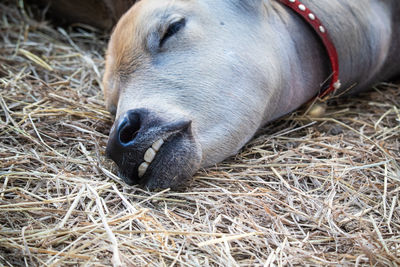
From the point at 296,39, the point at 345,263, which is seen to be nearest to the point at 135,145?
the point at 345,263

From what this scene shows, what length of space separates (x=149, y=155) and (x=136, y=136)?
92mm

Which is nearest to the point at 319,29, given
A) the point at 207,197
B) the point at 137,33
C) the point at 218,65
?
the point at 218,65

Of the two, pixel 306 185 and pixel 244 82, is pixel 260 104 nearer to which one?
pixel 244 82

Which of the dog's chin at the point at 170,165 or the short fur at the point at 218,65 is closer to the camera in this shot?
the dog's chin at the point at 170,165

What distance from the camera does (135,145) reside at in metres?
1.90

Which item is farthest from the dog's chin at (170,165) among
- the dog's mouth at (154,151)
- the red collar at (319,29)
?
the red collar at (319,29)

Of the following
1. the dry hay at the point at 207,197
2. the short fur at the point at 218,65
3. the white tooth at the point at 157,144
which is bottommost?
the dry hay at the point at 207,197

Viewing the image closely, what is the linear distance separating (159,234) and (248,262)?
1.06 feet

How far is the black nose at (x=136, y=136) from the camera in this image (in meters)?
1.90

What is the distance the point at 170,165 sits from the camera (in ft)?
6.31

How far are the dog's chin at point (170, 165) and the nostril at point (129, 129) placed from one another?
0.33ft

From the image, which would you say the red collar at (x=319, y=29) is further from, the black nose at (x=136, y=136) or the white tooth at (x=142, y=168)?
the white tooth at (x=142, y=168)

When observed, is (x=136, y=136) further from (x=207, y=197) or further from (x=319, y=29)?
(x=319, y=29)

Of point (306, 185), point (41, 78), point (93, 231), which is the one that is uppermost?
point (306, 185)
